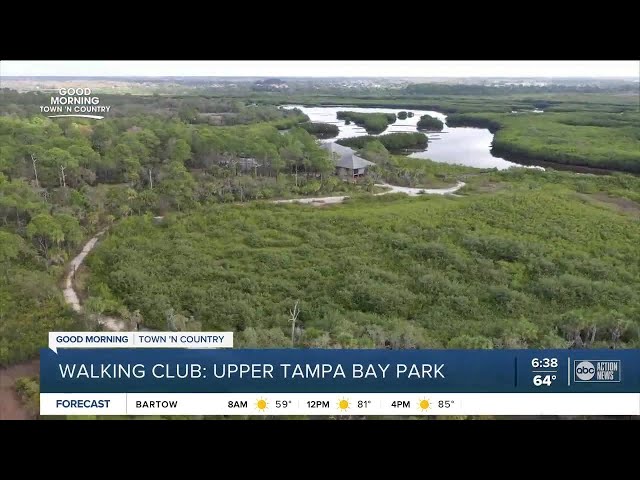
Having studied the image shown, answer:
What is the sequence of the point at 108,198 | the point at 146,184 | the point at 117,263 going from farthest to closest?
1. the point at 146,184
2. the point at 108,198
3. the point at 117,263

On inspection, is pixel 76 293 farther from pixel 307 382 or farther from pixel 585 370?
pixel 585 370

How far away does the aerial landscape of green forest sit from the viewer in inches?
311

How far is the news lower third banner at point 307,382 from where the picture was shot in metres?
5.89

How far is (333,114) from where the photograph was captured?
14.2 meters

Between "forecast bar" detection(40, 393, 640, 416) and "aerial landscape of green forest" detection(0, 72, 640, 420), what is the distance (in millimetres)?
758

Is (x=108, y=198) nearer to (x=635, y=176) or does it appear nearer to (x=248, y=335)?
(x=248, y=335)

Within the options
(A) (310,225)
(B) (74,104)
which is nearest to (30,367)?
(B) (74,104)

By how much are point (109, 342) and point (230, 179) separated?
320 inches

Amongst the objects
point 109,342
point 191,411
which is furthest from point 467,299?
point 109,342

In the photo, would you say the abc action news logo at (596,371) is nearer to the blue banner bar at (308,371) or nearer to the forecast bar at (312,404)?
the blue banner bar at (308,371)

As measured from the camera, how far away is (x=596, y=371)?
6039 mm

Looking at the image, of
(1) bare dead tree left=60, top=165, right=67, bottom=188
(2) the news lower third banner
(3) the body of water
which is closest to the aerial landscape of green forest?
(1) bare dead tree left=60, top=165, right=67, bottom=188

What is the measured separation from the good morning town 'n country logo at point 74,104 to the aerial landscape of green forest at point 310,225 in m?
0.26

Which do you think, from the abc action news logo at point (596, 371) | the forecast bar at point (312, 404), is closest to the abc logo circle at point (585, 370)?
the abc action news logo at point (596, 371)
